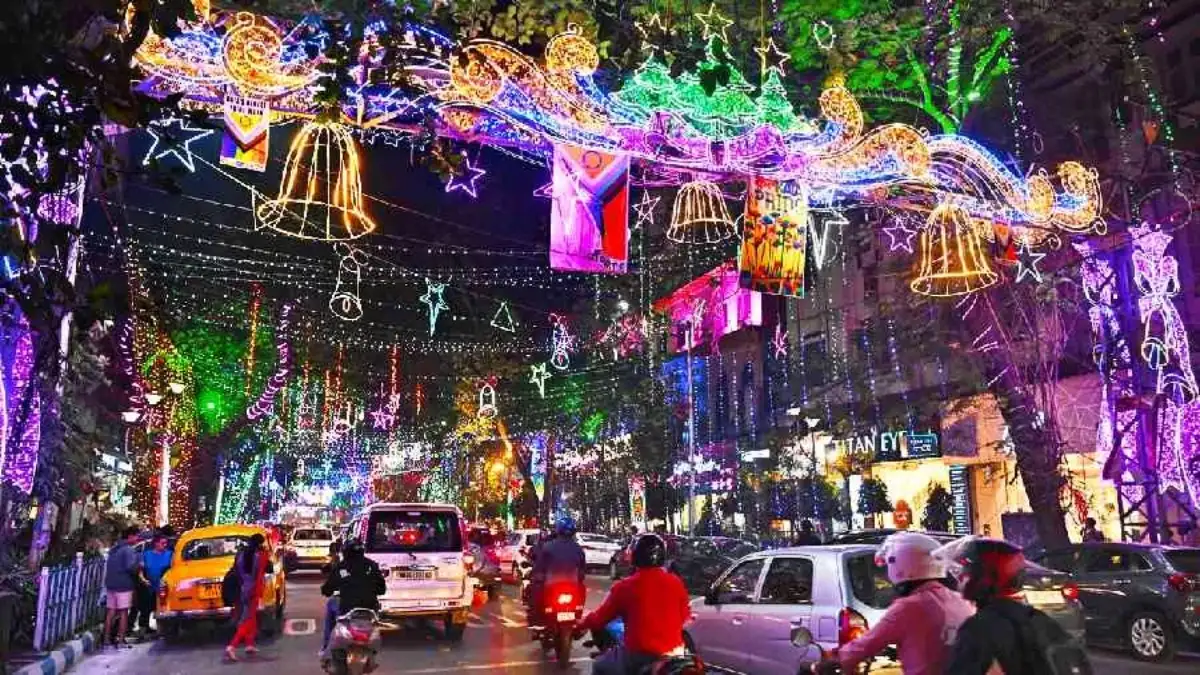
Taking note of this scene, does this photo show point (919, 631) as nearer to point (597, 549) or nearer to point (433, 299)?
point (433, 299)

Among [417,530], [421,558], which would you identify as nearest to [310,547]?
[417,530]

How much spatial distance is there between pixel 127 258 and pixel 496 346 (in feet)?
47.0

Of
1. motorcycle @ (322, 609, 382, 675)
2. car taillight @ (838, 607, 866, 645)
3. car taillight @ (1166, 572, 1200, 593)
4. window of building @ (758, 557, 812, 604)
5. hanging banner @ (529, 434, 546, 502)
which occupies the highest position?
hanging banner @ (529, 434, 546, 502)

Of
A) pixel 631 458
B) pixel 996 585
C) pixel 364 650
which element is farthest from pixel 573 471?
pixel 996 585

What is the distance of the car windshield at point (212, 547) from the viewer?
52.0 ft

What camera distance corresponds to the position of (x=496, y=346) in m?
33.9

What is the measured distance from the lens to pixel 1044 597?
A: 9961 mm

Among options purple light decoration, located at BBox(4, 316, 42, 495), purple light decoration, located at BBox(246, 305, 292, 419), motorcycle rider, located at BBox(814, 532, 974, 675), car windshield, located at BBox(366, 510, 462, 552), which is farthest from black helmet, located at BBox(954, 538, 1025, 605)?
purple light decoration, located at BBox(246, 305, 292, 419)

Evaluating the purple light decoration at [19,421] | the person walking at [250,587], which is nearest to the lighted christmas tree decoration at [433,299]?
the person walking at [250,587]

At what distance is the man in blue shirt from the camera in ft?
51.3

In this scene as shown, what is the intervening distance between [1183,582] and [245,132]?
13378 millimetres

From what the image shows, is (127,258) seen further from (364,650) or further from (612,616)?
(612,616)

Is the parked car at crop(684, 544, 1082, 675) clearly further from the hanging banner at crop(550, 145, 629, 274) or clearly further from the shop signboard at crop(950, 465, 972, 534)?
the shop signboard at crop(950, 465, 972, 534)

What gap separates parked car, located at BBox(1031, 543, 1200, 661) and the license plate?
316 cm
